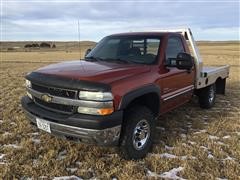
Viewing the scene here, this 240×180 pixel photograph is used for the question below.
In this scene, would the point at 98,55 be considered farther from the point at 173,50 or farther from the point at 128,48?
the point at 173,50

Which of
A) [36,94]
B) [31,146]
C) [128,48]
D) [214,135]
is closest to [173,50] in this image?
[128,48]

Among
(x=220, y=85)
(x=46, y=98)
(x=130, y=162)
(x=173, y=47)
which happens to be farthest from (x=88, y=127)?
(x=220, y=85)

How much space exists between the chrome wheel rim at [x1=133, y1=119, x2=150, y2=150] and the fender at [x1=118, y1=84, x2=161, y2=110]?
43 centimetres

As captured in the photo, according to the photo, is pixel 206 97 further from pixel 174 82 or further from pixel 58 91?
pixel 58 91

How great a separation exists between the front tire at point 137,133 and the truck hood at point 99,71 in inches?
21.2

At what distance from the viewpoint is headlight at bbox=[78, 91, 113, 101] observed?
3.43 metres

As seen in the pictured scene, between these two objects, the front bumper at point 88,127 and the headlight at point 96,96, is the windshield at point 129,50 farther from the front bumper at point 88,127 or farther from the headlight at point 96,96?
the front bumper at point 88,127

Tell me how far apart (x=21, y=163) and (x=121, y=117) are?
1.56 metres

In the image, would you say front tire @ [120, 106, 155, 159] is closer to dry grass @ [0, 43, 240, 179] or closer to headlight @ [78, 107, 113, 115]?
dry grass @ [0, 43, 240, 179]

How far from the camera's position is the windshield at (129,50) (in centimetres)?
473

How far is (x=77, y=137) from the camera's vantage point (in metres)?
3.53

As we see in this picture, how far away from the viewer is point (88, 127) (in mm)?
3428

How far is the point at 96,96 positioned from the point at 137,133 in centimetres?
102

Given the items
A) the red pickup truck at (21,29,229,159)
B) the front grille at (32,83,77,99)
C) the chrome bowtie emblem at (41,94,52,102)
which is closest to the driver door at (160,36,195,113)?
the red pickup truck at (21,29,229,159)
